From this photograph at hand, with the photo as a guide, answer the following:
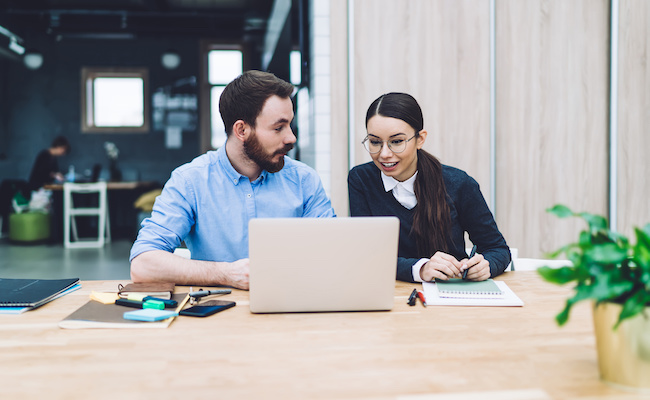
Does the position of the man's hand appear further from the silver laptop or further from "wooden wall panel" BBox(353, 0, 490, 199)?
"wooden wall panel" BBox(353, 0, 490, 199)

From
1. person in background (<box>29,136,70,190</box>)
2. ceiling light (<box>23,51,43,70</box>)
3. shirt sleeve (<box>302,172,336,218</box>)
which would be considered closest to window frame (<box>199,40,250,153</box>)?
person in background (<box>29,136,70,190</box>)

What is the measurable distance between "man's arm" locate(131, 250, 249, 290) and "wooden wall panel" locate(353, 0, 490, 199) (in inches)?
65.6

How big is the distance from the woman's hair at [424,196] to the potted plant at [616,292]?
1.12m

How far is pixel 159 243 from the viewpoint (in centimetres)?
177

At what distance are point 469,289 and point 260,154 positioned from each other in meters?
0.90

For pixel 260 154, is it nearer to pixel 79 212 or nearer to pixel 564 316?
pixel 564 316

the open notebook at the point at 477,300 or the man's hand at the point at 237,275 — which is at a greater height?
the man's hand at the point at 237,275

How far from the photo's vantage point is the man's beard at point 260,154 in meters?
1.98

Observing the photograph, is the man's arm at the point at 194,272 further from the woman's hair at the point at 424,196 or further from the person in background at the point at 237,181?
the woman's hair at the point at 424,196

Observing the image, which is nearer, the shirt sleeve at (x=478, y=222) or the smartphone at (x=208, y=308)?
the smartphone at (x=208, y=308)

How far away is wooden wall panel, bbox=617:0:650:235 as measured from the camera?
3143 millimetres

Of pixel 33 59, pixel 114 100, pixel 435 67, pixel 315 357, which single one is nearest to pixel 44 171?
pixel 114 100

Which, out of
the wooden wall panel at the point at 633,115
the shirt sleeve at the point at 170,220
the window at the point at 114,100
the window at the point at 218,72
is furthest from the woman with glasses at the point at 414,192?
the window at the point at 114,100

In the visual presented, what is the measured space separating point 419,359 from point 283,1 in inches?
232
